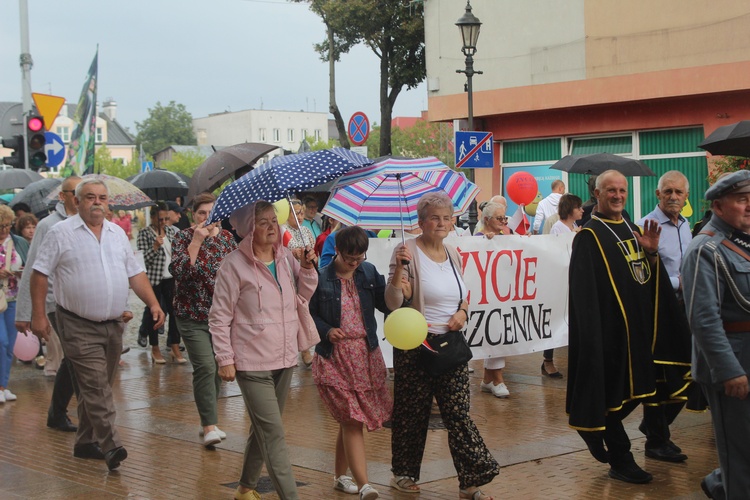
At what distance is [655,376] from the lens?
719cm

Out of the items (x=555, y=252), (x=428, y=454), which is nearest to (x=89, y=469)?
(x=428, y=454)

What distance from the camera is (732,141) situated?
9.48 metres

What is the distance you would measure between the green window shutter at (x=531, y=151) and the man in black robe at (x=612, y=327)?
16227 mm

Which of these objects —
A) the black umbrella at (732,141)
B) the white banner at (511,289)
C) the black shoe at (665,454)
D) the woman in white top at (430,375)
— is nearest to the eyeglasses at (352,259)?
the woman in white top at (430,375)

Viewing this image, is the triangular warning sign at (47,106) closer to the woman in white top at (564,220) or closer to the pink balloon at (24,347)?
the pink balloon at (24,347)

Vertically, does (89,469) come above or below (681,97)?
below

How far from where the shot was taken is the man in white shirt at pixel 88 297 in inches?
302

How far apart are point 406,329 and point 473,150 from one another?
38.8 feet

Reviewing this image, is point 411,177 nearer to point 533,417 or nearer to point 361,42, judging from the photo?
point 533,417

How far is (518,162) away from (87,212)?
17.3 meters

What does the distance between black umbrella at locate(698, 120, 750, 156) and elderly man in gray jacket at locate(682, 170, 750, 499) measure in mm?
4044

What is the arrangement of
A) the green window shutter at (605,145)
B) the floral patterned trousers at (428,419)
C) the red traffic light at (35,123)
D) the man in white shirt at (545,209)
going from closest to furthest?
1. the floral patterned trousers at (428,419)
2. the man in white shirt at (545,209)
3. the red traffic light at (35,123)
4. the green window shutter at (605,145)

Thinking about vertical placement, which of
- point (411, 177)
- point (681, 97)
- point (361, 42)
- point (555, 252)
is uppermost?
point (361, 42)

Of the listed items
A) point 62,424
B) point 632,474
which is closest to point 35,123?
point 62,424
